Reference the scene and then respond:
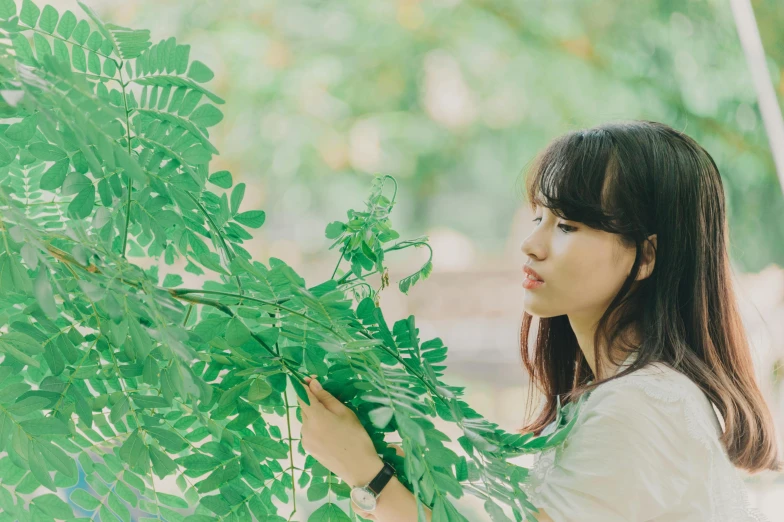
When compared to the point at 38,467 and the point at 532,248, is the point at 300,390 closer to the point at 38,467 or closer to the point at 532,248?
the point at 38,467

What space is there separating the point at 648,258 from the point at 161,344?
0.56 m

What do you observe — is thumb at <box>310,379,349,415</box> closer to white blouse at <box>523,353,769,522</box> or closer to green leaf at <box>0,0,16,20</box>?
white blouse at <box>523,353,769,522</box>

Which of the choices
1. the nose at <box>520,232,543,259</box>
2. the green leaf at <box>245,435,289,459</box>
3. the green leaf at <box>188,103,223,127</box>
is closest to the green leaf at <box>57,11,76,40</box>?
the green leaf at <box>188,103,223,127</box>

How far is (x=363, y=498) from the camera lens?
1.92 ft

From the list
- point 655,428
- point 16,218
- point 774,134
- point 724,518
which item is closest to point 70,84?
point 16,218

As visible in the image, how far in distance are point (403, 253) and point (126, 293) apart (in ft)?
8.87

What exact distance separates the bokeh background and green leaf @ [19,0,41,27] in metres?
2.31

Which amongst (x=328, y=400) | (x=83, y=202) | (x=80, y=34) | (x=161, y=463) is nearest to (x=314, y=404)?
(x=328, y=400)

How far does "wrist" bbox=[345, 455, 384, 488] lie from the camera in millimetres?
574

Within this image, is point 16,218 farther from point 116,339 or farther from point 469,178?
point 469,178

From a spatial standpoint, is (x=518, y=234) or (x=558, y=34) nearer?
(x=558, y=34)

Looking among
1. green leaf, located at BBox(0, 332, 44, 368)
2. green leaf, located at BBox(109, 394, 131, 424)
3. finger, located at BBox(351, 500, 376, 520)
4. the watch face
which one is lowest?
finger, located at BBox(351, 500, 376, 520)

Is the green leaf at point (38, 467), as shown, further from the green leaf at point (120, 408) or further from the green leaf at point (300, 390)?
the green leaf at point (300, 390)

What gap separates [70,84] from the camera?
41 cm
